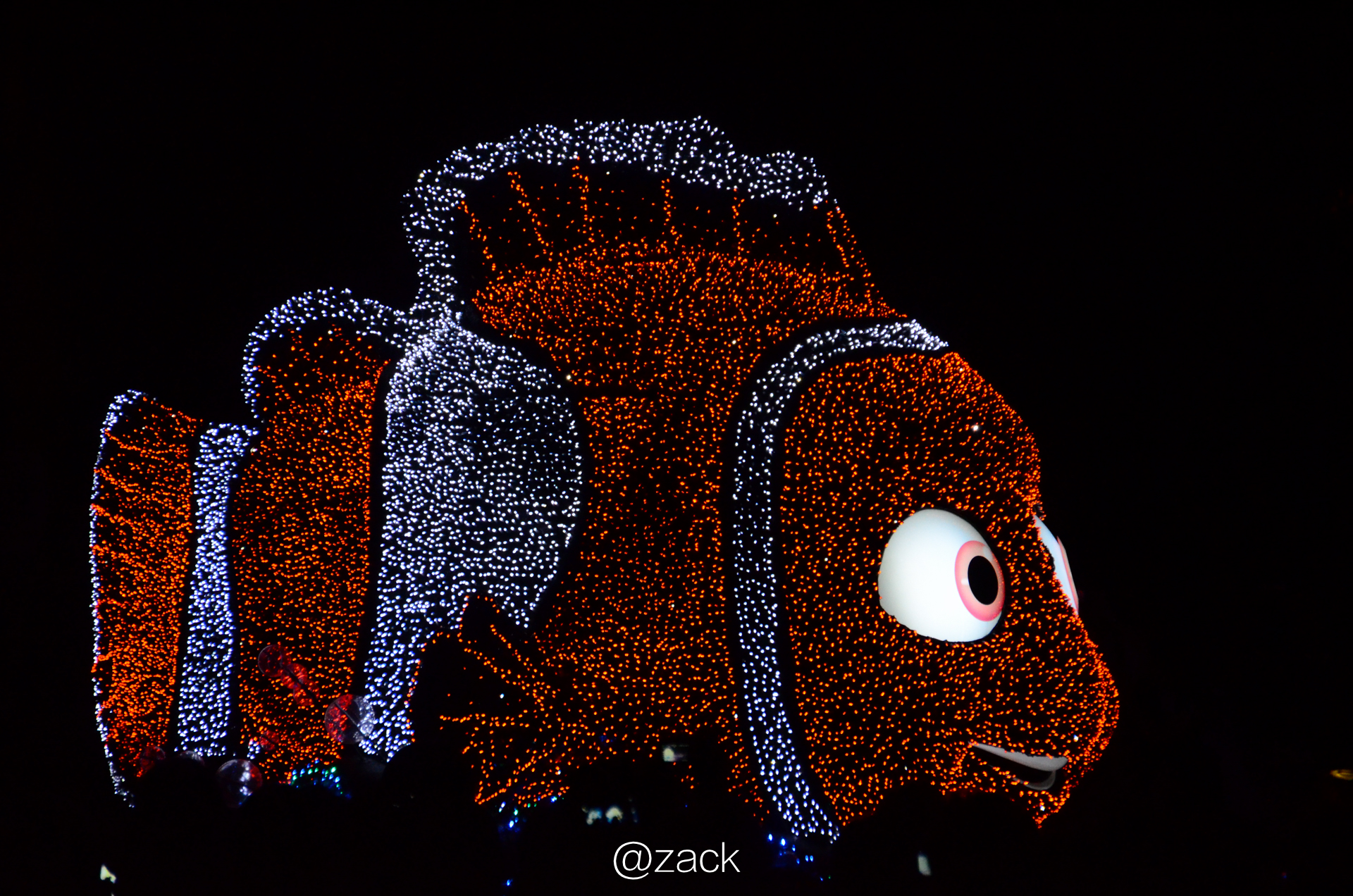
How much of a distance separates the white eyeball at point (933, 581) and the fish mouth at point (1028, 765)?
0.26m

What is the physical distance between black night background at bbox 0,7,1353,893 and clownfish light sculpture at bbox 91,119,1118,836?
1.06 metres

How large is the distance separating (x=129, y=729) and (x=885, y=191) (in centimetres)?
262

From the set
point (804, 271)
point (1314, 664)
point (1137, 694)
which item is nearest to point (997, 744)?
point (804, 271)

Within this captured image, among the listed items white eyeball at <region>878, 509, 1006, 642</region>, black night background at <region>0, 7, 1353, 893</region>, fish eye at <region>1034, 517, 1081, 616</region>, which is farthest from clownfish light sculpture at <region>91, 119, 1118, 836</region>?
black night background at <region>0, 7, 1353, 893</region>

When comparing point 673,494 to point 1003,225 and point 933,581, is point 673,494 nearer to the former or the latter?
point 933,581

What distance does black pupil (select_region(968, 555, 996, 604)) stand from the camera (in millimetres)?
1688

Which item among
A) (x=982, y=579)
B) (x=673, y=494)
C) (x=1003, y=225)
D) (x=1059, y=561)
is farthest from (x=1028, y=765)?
(x=1003, y=225)

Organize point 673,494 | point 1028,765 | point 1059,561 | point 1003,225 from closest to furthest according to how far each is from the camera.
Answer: point 673,494 < point 1028,765 < point 1059,561 < point 1003,225

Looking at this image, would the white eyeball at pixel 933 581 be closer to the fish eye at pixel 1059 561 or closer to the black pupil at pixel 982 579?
the black pupil at pixel 982 579

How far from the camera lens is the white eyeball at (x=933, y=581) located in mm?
1651

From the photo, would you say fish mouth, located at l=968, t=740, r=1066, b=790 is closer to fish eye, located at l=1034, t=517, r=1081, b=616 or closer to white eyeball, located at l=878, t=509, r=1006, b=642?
white eyeball, located at l=878, t=509, r=1006, b=642

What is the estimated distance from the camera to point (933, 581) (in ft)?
5.43

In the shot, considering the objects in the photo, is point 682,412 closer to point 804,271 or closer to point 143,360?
point 804,271

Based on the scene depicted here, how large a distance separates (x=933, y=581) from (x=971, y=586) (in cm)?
9
